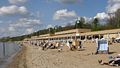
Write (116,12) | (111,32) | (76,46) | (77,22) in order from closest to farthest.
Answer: (76,46) < (111,32) < (116,12) < (77,22)

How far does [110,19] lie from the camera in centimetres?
12706

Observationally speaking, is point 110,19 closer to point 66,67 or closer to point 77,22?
point 77,22

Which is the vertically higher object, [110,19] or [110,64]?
[110,19]

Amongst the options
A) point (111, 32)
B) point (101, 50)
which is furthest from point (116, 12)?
point (101, 50)

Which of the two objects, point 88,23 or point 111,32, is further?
point 88,23

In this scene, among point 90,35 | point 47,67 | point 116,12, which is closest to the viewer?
point 47,67

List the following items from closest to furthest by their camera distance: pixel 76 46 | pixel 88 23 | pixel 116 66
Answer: pixel 116 66 → pixel 76 46 → pixel 88 23

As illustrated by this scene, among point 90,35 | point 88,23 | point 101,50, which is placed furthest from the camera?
point 88,23

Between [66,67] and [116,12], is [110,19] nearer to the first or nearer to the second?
[116,12]

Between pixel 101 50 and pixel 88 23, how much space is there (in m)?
123

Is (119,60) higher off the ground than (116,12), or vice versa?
(116,12)

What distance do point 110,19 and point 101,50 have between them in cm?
10517

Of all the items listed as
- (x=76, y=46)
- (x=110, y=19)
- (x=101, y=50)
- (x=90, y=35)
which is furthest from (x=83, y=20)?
(x=101, y=50)

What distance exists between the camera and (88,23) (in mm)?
146625
